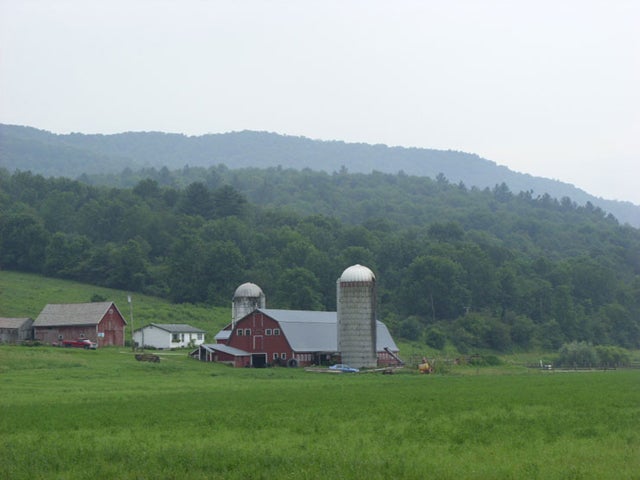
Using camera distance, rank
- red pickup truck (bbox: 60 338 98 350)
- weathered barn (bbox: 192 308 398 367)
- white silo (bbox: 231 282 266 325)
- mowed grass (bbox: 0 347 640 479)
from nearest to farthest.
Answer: mowed grass (bbox: 0 347 640 479) → weathered barn (bbox: 192 308 398 367) → red pickup truck (bbox: 60 338 98 350) → white silo (bbox: 231 282 266 325)

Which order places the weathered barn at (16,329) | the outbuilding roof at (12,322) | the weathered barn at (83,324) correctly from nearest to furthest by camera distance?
the weathered barn at (83,324)
the weathered barn at (16,329)
the outbuilding roof at (12,322)

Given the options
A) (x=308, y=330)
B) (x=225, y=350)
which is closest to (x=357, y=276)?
→ (x=308, y=330)

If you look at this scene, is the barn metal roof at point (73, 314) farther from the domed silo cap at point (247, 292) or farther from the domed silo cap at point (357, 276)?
the domed silo cap at point (357, 276)

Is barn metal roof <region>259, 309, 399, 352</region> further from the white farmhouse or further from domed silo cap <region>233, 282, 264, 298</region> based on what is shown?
the white farmhouse

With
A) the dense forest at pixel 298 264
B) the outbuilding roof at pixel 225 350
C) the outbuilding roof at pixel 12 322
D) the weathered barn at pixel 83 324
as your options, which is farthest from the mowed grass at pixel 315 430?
the dense forest at pixel 298 264

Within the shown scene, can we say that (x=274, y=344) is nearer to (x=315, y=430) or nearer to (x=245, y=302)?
(x=245, y=302)

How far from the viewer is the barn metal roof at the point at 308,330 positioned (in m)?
85.2

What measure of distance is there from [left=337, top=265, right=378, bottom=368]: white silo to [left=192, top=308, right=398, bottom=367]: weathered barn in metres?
2.49

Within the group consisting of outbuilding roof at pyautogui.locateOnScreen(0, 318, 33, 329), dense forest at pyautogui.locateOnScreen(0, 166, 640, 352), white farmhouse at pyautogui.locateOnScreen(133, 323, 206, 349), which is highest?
dense forest at pyautogui.locateOnScreen(0, 166, 640, 352)

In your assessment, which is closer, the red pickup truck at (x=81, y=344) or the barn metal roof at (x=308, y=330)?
the barn metal roof at (x=308, y=330)

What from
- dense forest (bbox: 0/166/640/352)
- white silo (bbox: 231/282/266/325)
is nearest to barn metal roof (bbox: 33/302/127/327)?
white silo (bbox: 231/282/266/325)

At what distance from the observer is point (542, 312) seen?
151375 mm

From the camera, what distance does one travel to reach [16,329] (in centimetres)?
9300

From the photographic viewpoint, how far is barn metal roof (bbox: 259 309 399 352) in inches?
3354
